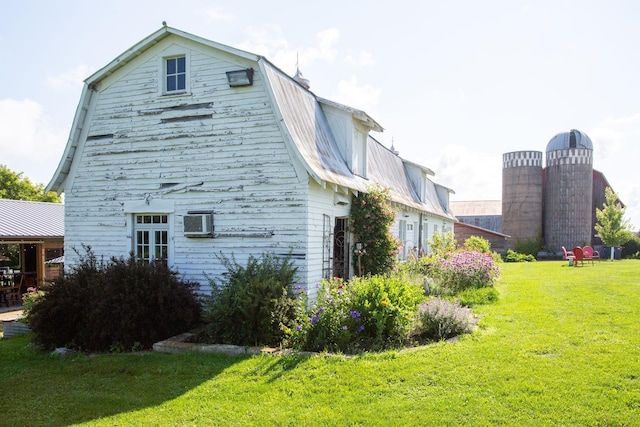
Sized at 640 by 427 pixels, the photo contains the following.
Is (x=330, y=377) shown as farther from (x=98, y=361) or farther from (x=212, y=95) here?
(x=212, y=95)

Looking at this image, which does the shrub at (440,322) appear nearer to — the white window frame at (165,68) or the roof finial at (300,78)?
the white window frame at (165,68)

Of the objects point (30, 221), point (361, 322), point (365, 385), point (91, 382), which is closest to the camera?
point (365, 385)

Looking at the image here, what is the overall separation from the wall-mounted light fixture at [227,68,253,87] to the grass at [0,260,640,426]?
547 cm

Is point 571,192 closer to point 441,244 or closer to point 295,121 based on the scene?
A: point 441,244

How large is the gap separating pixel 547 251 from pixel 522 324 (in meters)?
29.9

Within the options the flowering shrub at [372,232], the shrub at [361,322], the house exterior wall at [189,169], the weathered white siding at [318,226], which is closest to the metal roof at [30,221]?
the house exterior wall at [189,169]

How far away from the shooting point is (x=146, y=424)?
4.94 meters

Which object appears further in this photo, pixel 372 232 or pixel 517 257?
pixel 517 257

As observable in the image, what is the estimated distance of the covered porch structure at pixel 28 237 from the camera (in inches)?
659

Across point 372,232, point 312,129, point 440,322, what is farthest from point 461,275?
point 312,129

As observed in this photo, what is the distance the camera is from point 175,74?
10.3m

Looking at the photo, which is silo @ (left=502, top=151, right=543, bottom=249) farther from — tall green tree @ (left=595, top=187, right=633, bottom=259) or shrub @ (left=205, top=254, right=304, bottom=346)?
shrub @ (left=205, top=254, right=304, bottom=346)

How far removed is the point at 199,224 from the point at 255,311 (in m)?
2.89

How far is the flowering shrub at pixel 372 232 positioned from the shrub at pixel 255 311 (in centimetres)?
362
